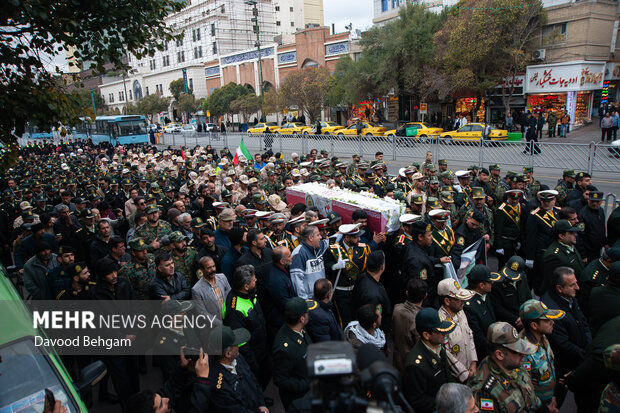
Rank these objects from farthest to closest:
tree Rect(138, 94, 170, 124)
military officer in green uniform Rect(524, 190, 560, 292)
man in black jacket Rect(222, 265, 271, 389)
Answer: tree Rect(138, 94, 170, 124), military officer in green uniform Rect(524, 190, 560, 292), man in black jacket Rect(222, 265, 271, 389)

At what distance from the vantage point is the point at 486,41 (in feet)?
94.0

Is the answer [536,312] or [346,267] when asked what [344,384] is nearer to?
[536,312]

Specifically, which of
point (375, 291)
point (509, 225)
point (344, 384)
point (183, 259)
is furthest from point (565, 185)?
point (344, 384)

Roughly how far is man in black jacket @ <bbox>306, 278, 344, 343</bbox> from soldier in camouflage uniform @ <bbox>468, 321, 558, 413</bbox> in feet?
4.69

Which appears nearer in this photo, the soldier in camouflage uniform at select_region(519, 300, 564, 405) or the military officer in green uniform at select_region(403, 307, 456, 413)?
the military officer in green uniform at select_region(403, 307, 456, 413)

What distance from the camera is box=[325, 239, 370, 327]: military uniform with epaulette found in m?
5.34

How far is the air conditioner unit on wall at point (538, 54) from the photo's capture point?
30953 mm

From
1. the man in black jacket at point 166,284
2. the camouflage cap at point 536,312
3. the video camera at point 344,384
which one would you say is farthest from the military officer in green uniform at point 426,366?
the man in black jacket at point 166,284

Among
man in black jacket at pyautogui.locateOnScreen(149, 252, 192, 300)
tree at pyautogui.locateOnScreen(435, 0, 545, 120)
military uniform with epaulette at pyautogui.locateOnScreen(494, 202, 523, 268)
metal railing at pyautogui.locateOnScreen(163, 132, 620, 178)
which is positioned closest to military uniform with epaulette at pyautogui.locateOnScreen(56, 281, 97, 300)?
man in black jacket at pyautogui.locateOnScreen(149, 252, 192, 300)

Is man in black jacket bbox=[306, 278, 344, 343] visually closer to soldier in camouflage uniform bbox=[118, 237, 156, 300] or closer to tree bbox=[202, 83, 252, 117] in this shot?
soldier in camouflage uniform bbox=[118, 237, 156, 300]

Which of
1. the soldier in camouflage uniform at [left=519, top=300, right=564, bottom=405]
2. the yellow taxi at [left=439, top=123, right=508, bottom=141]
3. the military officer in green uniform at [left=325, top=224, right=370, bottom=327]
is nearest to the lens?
the soldier in camouflage uniform at [left=519, top=300, right=564, bottom=405]

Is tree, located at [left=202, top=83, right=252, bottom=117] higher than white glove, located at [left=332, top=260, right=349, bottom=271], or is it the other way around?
tree, located at [left=202, top=83, right=252, bottom=117]

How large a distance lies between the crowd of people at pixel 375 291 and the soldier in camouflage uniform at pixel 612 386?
0.01 meters

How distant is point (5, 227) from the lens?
9.36 meters
